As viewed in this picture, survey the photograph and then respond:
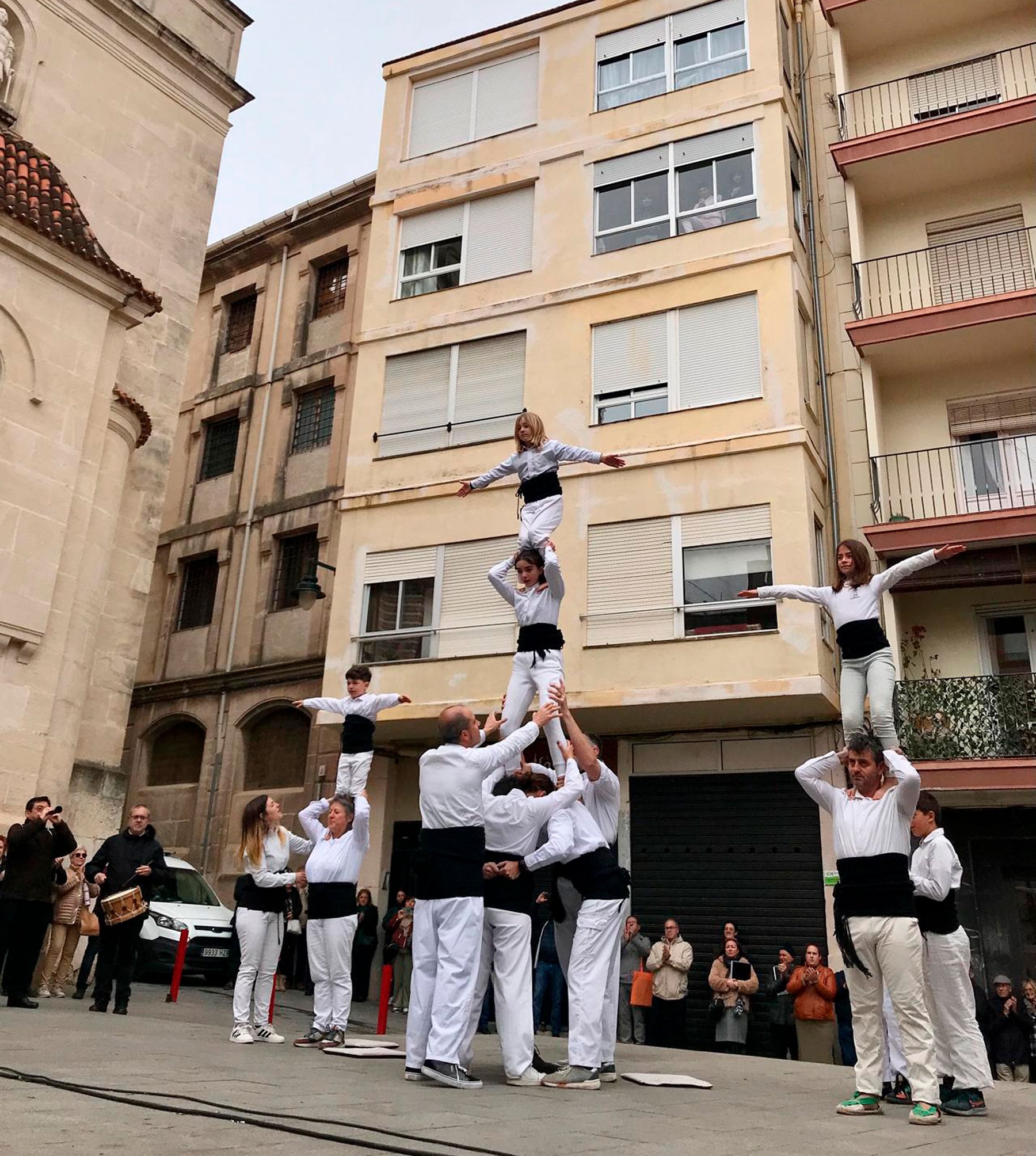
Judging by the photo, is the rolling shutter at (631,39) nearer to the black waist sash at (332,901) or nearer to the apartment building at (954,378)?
the apartment building at (954,378)

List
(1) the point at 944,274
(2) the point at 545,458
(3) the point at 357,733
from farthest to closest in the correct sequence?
(1) the point at 944,274
(3) the point at 357,733
(2) the point at 545,458

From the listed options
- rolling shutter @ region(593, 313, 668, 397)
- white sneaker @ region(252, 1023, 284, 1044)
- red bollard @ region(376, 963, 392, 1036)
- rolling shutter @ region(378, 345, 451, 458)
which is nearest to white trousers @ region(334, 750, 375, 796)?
red bollard @ region(376, 963, 392, 1036)

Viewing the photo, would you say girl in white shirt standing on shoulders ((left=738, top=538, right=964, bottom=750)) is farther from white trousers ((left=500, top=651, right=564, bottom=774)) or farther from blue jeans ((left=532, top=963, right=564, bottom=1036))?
blue jeans ((left=532, top=963, right=564, bottom=1036))

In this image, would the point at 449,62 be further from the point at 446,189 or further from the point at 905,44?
the point at 905,44

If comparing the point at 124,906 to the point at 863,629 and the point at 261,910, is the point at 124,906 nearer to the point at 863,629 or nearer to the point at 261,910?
the point at 261,910

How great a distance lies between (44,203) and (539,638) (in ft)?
39.3

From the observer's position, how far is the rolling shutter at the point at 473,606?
19.2 m

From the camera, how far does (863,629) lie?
Result: 30.0 feet

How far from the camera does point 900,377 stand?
20.2 metres

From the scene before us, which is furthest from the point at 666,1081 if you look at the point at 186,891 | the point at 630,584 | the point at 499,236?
the point at 499,236

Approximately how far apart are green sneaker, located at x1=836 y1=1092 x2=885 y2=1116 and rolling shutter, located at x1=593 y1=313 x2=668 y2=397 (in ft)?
47.0

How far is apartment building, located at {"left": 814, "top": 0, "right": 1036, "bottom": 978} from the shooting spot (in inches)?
665

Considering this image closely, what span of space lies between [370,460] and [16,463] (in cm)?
726

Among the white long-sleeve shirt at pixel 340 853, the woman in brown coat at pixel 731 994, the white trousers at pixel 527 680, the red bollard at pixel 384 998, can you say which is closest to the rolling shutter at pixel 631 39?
the white trousers at pixel 527 680
